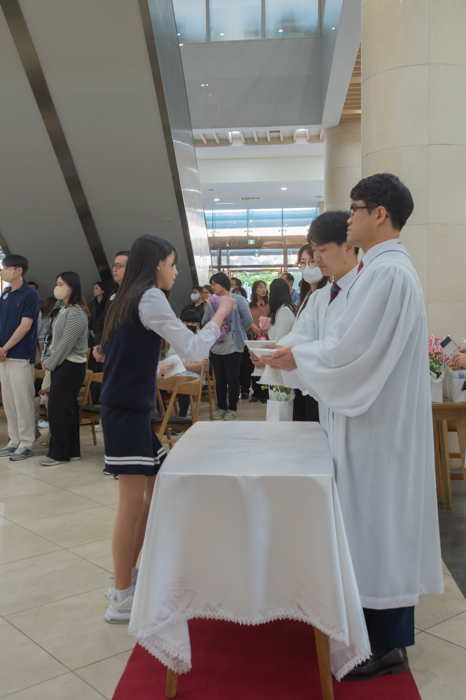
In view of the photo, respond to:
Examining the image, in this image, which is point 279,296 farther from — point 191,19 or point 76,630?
point 191,19

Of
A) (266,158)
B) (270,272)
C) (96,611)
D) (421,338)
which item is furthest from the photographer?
(270,272)

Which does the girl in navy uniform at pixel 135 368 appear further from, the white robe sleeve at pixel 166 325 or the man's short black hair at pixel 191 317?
the man's short black hair at pixel 191 317

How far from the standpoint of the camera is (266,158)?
16312mm

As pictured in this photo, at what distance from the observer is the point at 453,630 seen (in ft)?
7.86

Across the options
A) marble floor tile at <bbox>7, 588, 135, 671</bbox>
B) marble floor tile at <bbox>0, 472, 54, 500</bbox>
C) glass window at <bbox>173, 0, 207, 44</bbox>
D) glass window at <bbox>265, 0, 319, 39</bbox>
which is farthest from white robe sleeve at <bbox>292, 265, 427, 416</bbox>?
glass window at <bbox>173, 0, 207, 44</bbox>

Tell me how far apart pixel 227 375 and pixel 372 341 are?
5.53m

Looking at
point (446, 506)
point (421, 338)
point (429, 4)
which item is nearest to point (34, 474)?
point (446, 506)

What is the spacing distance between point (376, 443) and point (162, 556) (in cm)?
76

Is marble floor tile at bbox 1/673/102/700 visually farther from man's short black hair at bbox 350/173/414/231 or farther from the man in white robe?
man's short black hair at bbox 350/173/414/231

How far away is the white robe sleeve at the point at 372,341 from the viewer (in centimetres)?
186

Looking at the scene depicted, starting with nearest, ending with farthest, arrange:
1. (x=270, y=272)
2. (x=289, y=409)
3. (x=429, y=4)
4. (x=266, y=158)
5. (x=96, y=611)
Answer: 1. (x=96, y=611)
2. (x=289, y=409)
3. (x=429, y=4)
4. (x=266, y=158)
5. (x=270, y=272)

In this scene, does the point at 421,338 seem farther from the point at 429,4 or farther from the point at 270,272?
the point at 270,272

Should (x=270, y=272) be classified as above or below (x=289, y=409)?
above

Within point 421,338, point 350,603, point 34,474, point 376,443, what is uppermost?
point 421,338
